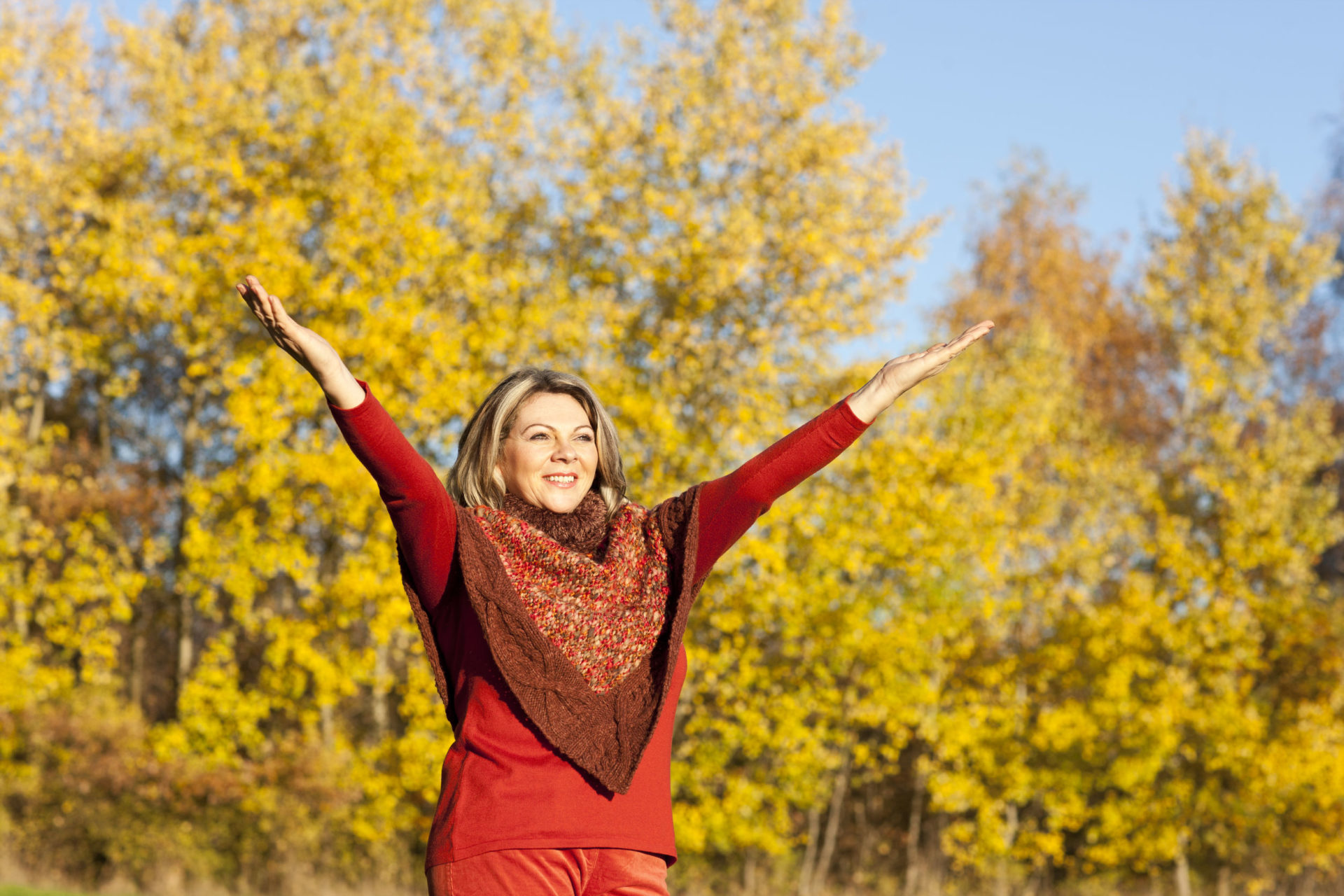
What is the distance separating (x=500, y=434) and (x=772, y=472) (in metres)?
0.53

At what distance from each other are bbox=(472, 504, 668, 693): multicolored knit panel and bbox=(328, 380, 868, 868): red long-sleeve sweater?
3.2 inches

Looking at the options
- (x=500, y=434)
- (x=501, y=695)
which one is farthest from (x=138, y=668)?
(x=501, y=695)

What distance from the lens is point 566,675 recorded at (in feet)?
6.66

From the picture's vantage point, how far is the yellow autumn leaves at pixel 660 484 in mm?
9711

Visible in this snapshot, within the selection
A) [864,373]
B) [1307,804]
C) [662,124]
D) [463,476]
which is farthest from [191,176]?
[1307,804]

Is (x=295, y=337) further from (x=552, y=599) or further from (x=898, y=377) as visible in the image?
(x=898, y=377)

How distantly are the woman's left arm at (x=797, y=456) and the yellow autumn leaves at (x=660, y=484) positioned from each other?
22.4ft

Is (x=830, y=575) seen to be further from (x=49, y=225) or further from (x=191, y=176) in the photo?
(x=49, y=225)

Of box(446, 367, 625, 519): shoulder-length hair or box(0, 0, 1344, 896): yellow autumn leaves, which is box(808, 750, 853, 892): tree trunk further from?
box(446, 367, 625, 519): shoulder-length hair

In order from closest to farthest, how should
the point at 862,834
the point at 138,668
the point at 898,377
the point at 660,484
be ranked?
1. the point at 898,377
2. the point at 660,484
3. the point at 862,834
4. the point at 138,668

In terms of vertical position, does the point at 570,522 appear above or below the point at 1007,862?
above

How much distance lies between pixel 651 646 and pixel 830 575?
745cm

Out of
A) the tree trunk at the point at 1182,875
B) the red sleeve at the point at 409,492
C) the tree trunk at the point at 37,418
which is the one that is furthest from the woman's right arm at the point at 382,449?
the tree trunk at the point at 37,418

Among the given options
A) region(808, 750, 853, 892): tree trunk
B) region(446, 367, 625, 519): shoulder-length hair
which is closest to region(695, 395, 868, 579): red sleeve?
region(446, 367, 625, 519): shoulder-length hair
